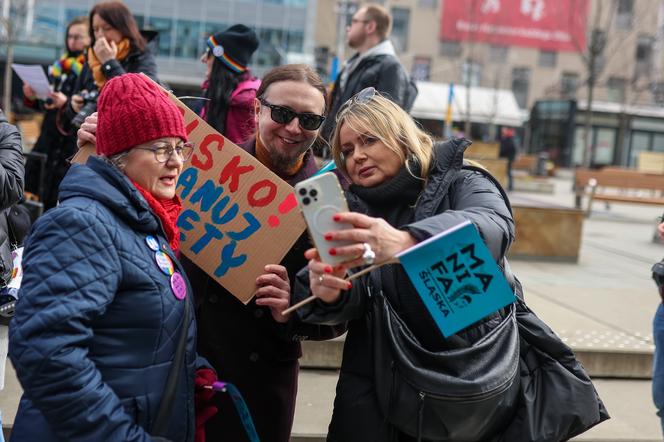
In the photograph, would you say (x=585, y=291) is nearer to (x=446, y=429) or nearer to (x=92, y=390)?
(x=446, y=429)

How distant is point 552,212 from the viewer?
8836mm

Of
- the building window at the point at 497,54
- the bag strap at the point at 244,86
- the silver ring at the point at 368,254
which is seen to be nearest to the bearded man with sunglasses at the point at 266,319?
the silver ring at the point at 368,254

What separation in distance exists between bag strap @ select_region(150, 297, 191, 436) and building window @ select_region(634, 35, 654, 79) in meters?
55.2

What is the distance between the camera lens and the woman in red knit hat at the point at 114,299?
1.72m

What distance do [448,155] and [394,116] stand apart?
20 cm

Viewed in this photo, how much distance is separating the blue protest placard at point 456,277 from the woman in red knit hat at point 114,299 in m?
0.65

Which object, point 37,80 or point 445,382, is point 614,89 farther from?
point 445,382

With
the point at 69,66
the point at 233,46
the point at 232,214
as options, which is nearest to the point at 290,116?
the point at 232,214

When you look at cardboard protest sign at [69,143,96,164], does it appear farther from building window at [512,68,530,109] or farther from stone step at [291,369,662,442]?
building window at [512,68,530,109]

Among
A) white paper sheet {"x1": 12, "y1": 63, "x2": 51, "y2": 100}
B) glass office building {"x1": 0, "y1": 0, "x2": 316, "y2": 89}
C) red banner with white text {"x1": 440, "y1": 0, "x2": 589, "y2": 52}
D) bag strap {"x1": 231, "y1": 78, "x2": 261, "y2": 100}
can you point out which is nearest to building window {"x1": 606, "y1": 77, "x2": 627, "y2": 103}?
red banner with white text {"x1": 440, "y1": 0, "x2": 589, "y2": 52}

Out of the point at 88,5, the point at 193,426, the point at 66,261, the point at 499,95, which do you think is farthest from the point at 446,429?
the point at 88,5

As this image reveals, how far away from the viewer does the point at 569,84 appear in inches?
2060

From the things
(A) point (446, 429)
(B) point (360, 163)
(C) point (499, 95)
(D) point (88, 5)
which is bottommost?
(A) point (446, 429)

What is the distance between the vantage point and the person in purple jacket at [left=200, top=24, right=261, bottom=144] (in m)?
3.85
